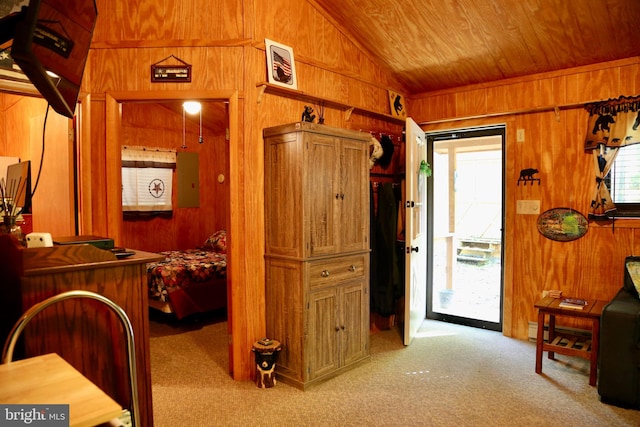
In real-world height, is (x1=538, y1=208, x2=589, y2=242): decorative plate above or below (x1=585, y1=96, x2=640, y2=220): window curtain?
below

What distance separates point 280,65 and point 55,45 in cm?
202

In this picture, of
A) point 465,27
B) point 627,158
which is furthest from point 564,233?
point 465,27

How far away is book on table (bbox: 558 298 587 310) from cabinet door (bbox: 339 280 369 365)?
1521 mm

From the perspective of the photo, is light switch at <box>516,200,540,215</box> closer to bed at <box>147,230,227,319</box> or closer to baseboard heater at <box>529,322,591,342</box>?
baseboard heater at <box>529,322,591,342</box>

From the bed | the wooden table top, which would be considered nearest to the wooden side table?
the wooden table top

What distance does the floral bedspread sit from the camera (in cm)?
433

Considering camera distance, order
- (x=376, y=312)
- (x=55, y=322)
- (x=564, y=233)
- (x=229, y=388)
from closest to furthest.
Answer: (x=55, y=322)
(x=229, y=388)
(x=564, y=233)
(x=376, y=312)

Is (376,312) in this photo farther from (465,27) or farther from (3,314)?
(3,314)

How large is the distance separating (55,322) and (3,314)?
0.70 ft

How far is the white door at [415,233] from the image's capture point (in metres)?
3.75

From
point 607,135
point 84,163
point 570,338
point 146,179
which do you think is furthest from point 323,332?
point 146,179

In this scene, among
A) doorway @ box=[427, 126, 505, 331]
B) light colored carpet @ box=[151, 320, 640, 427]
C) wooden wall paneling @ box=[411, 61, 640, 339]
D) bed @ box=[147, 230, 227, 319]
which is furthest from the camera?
doorway @ box=[427, 126, 505, 331]

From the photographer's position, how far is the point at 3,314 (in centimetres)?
135

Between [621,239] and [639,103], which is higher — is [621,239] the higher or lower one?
the lower one
